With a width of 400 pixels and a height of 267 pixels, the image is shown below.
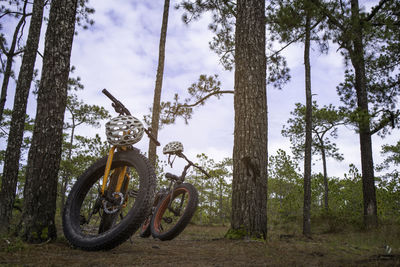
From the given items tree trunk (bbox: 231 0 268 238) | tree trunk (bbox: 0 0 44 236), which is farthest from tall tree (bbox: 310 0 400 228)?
tree trunk (bbox: 0 0 44 236)

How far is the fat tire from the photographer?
2.79 m

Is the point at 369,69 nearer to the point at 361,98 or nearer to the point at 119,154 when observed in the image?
the point at 361,98

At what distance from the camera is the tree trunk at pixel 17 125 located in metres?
8.35

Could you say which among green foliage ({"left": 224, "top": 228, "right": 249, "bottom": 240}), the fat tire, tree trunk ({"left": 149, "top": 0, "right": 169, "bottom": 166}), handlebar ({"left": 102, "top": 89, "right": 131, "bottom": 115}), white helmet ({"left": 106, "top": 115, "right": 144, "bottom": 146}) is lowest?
green foliage ({"left": 224, "top": 228, "right": 249, "bottom": 240})

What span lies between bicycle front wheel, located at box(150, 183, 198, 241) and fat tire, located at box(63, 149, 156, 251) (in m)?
2.08

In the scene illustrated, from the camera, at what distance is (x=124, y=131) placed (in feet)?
11.3

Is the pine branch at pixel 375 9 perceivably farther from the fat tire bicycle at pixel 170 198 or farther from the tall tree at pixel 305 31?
the fat tire bicycle at pixel 170 198

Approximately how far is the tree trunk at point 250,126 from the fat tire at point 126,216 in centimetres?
185

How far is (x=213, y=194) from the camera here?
41.8 m

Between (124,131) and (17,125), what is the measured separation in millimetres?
7276

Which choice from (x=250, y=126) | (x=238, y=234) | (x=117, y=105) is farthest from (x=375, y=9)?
(x=117, y=105)

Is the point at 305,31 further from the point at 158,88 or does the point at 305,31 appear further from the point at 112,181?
the point at 112,181

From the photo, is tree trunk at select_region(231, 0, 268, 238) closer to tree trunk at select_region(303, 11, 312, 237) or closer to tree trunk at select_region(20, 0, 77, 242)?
tree trunk at select_region(20, 0, 77, 242)

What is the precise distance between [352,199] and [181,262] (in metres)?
27.0
